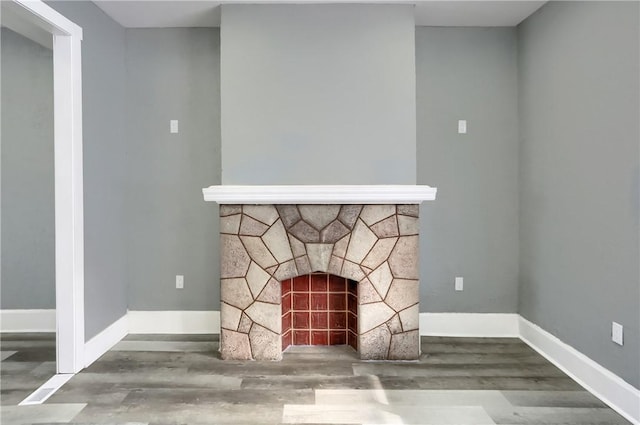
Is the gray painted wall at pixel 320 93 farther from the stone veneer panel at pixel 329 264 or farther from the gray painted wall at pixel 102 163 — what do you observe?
the gray painted wall at pixel 102 163

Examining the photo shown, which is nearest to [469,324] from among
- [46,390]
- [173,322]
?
[173,322]

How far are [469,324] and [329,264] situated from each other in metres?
1.37

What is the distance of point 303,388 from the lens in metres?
2.55

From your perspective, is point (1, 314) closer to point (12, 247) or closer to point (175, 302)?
point (12, 247)

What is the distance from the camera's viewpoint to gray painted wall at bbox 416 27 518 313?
3.50 metres

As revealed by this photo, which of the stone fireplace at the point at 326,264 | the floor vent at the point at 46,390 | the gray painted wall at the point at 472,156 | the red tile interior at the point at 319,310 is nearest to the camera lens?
the floor vent at the point at 46,390

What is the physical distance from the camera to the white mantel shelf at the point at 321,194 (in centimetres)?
289

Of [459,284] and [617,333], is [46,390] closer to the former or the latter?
[459,284]

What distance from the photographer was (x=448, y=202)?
11.6ft

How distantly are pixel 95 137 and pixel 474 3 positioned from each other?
2.84 m

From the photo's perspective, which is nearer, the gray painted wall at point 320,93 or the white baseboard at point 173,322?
the gray painted wall at point 320,93

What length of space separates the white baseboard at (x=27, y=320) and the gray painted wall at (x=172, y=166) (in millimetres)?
784

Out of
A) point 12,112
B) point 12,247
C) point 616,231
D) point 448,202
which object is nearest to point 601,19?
point 616,231

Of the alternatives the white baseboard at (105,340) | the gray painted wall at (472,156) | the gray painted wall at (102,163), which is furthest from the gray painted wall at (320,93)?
the white baseboard at (105,340)
